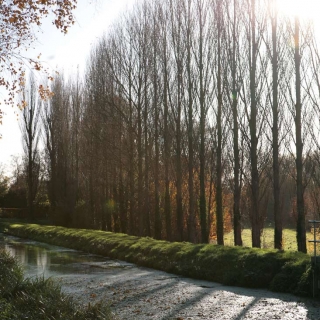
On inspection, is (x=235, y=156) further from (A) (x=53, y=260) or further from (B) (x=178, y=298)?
(B) (x=178, y=298)

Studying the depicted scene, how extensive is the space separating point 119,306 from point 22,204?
1860 inches

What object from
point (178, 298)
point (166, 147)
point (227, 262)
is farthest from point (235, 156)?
point (178, 298)

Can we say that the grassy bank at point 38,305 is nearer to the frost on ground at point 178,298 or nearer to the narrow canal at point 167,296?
the frost on ground at point 178,298

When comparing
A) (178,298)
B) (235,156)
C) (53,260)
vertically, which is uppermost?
(235,156)

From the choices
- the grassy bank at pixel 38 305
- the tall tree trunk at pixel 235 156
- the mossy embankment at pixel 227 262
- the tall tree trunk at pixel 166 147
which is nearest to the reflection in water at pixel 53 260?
the mossy embankment at pixel 227 262

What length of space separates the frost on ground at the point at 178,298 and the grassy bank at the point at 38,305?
44.9 inches

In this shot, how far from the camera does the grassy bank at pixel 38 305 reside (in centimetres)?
730

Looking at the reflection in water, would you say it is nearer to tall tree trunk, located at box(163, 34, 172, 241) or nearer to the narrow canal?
the narrow canal

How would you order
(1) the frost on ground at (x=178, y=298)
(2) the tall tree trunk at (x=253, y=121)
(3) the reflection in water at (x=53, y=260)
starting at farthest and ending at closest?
(2) the tall tree trunk at (x=253, y=121), (3) the reflection in water at (x=53, y=260), (1) the frost on ground at (x=178, y=298)

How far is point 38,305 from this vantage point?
7.92 m

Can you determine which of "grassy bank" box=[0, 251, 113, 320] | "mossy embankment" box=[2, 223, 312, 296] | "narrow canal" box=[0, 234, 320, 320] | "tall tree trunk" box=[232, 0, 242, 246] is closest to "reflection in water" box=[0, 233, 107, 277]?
"narrow canal" box=[0, 234, 320, 320]

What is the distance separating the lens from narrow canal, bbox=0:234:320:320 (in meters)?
9.23

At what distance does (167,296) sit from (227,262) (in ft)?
10.0

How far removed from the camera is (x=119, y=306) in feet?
33.1
